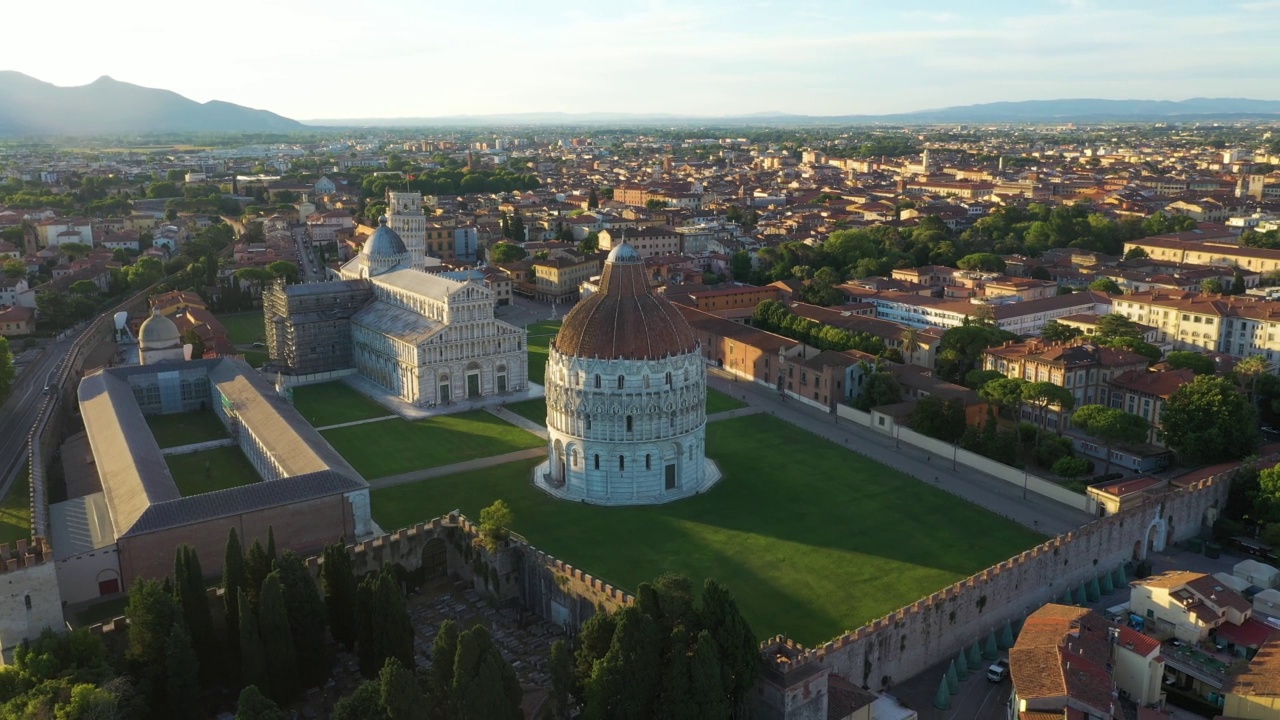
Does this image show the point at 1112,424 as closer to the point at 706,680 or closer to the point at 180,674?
the point at 706,680

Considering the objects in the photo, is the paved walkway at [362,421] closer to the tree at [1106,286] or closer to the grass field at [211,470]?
the grass field at [211,470]

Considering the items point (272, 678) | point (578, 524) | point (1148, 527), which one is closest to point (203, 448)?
point (578, 524)

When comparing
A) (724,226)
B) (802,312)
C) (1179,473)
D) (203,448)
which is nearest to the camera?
(1179,473)

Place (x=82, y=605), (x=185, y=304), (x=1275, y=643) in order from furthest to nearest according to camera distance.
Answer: (x=185, y=304) → (x=82, y=605) → (x=1275, y=643)

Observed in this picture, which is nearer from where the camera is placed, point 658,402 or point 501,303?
point 658,402

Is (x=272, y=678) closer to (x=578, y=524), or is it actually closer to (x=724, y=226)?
(x=578, y=524)

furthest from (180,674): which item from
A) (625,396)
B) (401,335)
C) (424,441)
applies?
(401,335)
